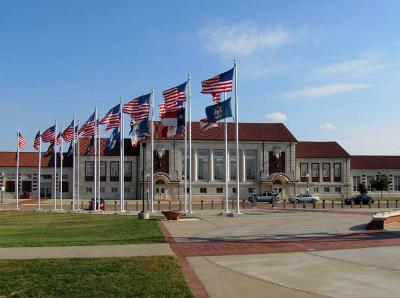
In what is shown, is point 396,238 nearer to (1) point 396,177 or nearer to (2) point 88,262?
(2) point 88,262

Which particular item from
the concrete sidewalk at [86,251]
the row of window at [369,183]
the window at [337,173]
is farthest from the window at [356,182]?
the concrete sidewalk at [86,251]

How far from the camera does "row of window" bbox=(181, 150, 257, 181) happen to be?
89.9m

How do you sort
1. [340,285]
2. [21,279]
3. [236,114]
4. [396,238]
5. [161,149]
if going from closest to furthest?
1. [340,285]
2. [21,279]
3. [396,238]
4. [236,114]
5. [161,149]

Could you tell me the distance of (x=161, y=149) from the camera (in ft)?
291

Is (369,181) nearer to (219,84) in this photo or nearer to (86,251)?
(219,84)

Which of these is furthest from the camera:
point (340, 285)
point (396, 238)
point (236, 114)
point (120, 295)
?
point (236, 114)

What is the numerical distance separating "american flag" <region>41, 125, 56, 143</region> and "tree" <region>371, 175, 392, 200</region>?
63154mm

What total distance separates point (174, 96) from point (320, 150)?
6458 centimetres

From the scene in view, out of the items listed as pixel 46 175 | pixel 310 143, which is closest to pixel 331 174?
pixel 310 143

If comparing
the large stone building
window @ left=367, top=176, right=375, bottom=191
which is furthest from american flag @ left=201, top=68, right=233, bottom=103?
window @ left=367, top=176, right=375, bottom=191

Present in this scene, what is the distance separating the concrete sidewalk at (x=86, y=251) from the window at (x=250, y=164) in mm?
75752

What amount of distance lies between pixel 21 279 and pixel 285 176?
8193 centimetres

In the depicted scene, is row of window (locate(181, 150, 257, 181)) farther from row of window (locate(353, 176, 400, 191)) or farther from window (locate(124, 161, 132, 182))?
row of window (locate(353, 176, 400, 191))

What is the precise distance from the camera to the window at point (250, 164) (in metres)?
91.7
